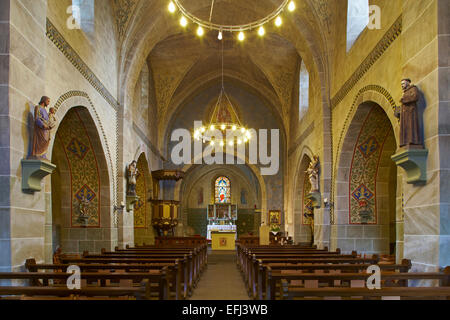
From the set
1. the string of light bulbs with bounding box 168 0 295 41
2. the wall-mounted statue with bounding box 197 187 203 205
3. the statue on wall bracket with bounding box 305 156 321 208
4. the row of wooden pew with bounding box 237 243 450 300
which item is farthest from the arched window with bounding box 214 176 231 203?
the row of wooden pew with bounding box 237 243 450 300

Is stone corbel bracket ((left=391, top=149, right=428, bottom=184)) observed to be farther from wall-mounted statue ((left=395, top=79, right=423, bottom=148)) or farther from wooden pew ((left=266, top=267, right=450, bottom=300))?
wooden pew ((left=266, top=267, right=450, bottom=300))

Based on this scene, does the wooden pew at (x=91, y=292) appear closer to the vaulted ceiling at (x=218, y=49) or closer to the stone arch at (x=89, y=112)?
the stone arch at (x=89, y=112)

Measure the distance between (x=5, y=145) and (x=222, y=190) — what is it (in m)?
25.1

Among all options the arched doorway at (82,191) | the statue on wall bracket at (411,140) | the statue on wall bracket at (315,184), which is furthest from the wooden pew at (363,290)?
the arched doorway at (82,191)

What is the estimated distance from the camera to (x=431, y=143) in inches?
241

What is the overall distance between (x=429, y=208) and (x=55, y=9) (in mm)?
8063

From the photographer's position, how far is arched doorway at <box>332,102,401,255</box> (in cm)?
1144

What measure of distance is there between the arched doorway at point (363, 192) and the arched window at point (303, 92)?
585 centimetres

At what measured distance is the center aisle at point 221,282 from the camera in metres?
8.73

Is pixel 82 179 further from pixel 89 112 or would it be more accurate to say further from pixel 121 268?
pixel 121 268

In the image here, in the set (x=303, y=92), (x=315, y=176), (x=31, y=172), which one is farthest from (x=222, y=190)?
(x=31, y=172)

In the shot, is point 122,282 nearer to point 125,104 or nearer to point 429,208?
point 429,208

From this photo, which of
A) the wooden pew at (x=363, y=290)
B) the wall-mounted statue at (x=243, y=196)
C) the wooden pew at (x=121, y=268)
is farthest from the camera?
the wall-mounted statue at (x=243, y=196)

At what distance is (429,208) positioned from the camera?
612 centimetres
